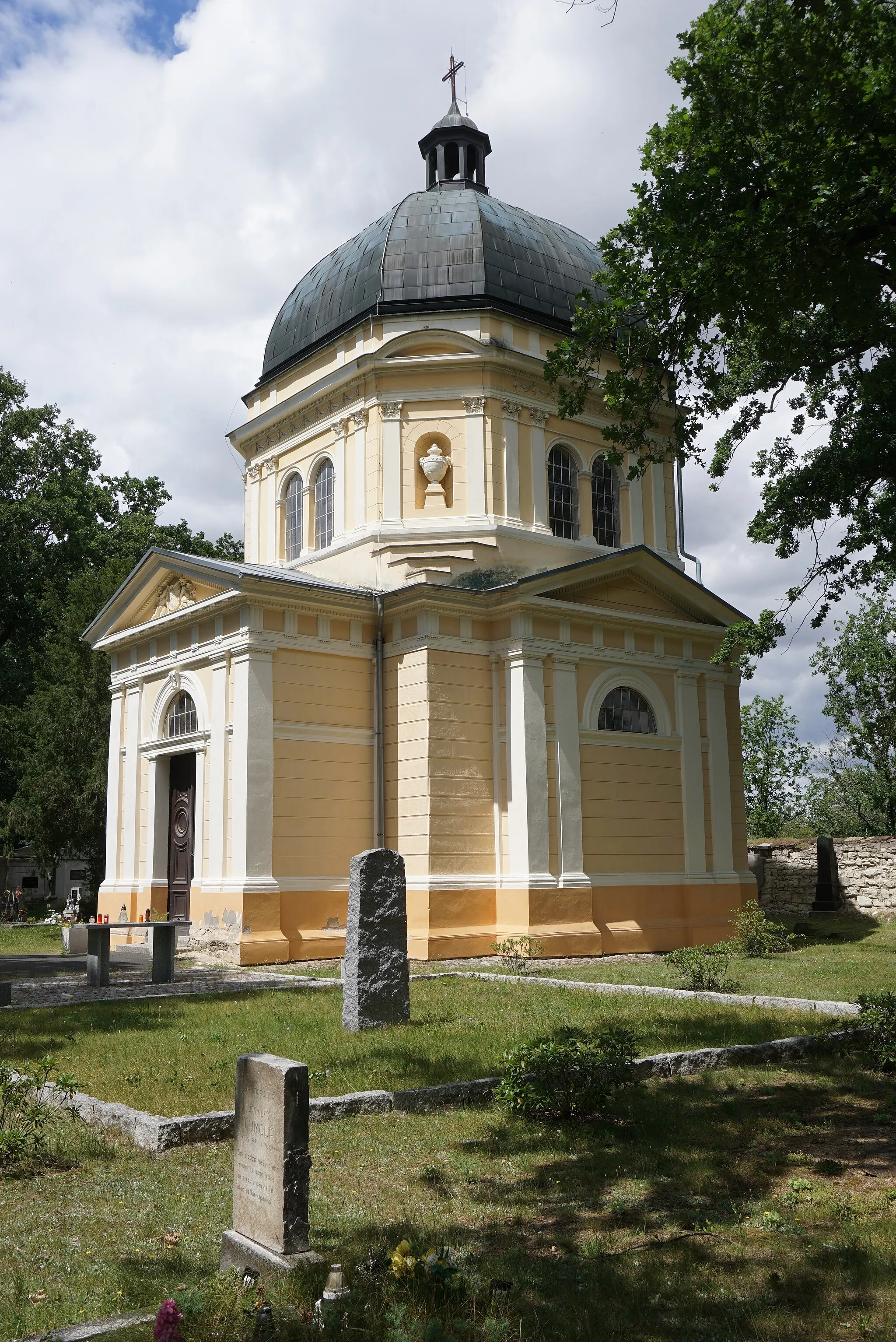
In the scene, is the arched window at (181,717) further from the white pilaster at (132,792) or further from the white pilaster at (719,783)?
the white pilaster at (719,783)

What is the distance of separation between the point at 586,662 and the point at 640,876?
3.67 meters

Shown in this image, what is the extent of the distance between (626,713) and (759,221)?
11.2 m

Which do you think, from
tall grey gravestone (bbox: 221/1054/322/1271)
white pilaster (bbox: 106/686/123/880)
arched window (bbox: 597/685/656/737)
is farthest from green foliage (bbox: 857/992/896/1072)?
white pilaster (bbox: 106/686/123/880)

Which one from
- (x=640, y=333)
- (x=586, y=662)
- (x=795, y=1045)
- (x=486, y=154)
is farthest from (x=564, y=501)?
(x=795, y=1045)

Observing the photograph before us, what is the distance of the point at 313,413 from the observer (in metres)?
21.0

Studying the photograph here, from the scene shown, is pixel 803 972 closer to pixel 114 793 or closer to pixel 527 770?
pixel 527 770

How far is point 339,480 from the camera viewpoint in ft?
66.5

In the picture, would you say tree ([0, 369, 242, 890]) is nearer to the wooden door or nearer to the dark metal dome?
the wooden door

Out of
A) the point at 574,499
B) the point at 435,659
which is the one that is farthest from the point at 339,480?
the point at 435,659

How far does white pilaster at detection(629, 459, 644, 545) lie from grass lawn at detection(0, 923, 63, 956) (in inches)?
510

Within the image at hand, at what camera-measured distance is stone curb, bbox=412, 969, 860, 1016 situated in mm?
10477

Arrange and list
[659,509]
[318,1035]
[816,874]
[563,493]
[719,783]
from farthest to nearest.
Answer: [816,874]
[659,509]
[563,493]
[719,783]
[318,1035]

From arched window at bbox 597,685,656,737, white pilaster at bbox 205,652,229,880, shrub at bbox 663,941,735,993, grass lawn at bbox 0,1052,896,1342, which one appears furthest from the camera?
arched window at bbox 597,685,656,737

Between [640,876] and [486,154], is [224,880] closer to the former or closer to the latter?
[640,876]
